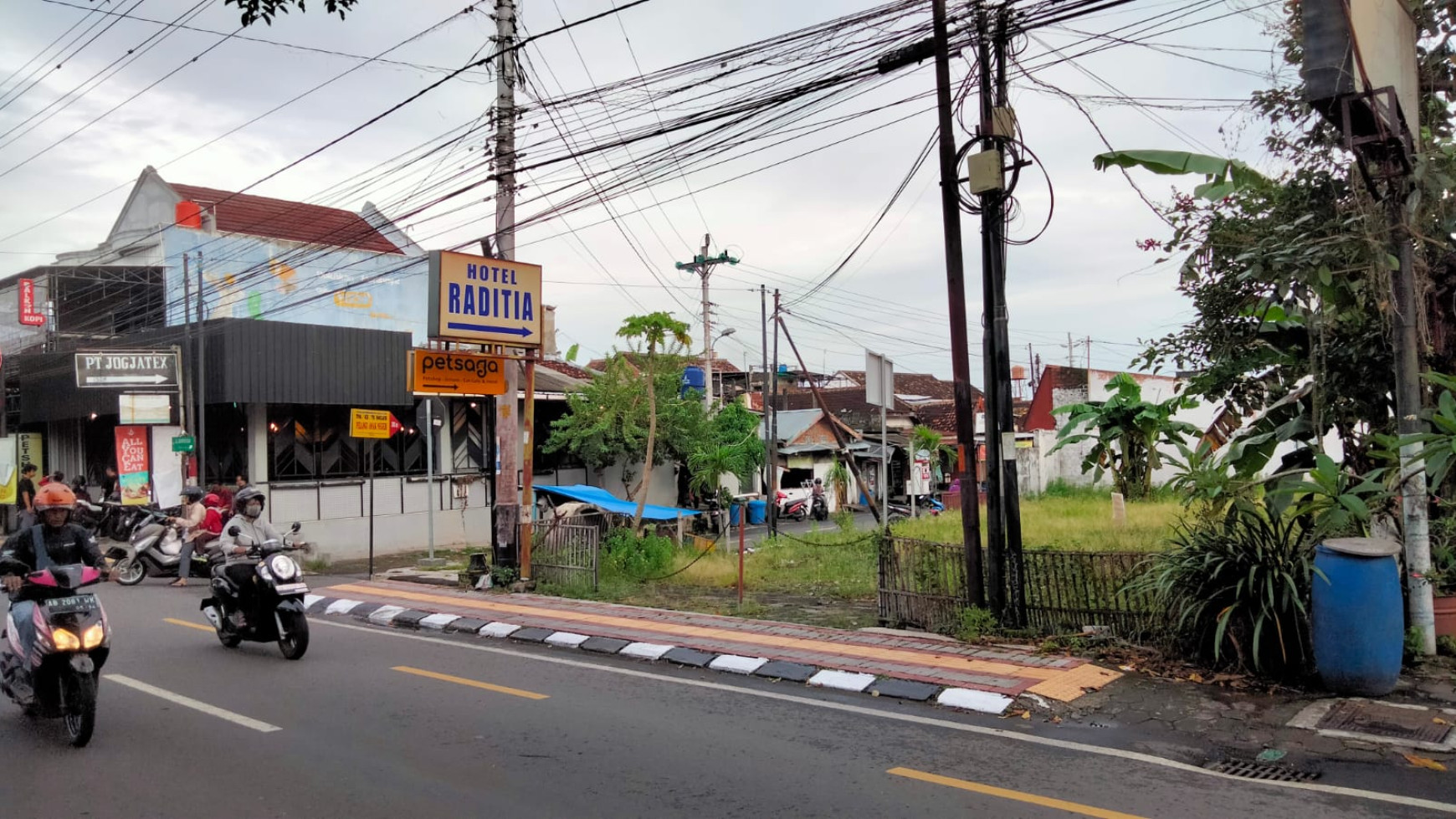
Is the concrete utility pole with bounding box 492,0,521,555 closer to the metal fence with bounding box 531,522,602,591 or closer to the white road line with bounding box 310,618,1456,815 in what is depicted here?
the metal fence with bounding box 531,522,602,591

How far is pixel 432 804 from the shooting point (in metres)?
5.33

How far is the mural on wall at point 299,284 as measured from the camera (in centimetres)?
3328

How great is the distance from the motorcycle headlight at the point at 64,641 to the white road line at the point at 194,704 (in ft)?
3.85

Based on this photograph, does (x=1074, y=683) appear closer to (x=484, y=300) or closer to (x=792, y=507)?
(x=484, y=300)

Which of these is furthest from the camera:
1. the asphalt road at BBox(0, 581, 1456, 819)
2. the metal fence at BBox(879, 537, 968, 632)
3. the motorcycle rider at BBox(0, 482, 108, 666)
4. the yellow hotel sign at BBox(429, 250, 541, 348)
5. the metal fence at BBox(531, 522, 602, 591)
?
the metal fence at BBox(531, 522, 602, 591)

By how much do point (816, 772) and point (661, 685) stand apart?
9.10 ft

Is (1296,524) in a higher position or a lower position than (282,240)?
lower

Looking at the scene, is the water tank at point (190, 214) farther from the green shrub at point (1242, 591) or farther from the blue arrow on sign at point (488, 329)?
the green shrub at point (1242, 591)

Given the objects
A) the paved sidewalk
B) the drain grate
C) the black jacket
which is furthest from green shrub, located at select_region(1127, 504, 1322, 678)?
the black jacket

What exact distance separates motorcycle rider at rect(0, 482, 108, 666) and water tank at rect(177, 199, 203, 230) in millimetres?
30206

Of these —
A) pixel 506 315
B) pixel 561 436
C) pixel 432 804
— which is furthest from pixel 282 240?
pixel 432 804

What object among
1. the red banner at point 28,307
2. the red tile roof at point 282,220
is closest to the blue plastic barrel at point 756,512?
the red tile roof at point 282,220

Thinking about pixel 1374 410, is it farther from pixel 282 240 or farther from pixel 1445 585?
pixel 282 240

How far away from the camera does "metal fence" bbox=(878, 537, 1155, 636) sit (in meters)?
9.25
